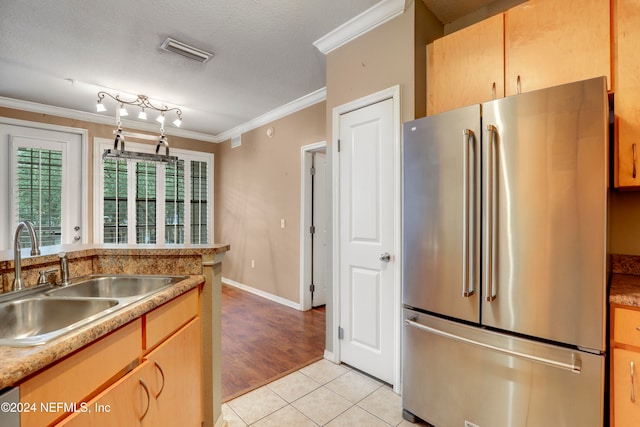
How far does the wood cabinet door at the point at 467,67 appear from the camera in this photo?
5.49 feet

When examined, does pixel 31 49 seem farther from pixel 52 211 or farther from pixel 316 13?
pixel 316 13

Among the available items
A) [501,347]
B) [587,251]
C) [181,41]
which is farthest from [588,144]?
[181,41]

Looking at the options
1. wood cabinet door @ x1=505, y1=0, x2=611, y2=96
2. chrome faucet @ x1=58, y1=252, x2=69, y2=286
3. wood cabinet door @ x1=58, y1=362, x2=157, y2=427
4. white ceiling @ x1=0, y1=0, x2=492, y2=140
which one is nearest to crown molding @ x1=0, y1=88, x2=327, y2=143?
white ceiling @ x1=0, y1=0, x2=492, y2=140

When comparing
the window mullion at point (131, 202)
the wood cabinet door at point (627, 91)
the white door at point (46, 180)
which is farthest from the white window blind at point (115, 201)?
the wood cabinet door at point (627, 91)

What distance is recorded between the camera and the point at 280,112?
4.09 m

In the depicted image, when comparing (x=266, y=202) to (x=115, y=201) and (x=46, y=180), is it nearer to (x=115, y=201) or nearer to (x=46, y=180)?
(x=115, y=201)

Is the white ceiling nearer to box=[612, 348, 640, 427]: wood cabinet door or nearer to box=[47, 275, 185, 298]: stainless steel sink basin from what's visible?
box=[47, 275, 185, 298]: stainless steel sink basin

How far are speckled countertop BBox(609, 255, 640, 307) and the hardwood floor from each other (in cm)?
203

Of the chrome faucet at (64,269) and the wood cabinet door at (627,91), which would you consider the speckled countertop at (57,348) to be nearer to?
the chrome faucet at (64,269)

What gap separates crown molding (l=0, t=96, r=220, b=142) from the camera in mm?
3654

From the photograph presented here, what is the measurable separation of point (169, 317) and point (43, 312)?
45 cm

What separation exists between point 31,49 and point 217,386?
3180 mm

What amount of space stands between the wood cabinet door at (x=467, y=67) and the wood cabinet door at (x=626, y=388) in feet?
4.39

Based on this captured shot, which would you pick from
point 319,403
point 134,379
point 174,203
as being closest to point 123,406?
point 134,379
